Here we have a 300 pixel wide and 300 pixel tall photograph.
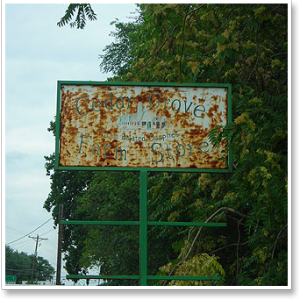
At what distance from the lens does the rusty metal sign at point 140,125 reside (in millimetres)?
8031

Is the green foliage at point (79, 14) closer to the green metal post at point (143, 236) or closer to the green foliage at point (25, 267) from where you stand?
the green metal post at point (143, 236)

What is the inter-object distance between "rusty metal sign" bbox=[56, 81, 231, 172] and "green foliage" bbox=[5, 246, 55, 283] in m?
69.6

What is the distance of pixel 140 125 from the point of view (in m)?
8.11

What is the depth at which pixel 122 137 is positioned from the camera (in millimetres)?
8086

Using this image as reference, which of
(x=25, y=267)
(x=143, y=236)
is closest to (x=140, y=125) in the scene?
(x=143, y=236)

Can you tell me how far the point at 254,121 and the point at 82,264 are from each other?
24.9 m

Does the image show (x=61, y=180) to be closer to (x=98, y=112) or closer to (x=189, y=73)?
(x=189, y=73)

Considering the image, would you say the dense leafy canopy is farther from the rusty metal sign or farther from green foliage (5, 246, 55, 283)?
green foliage (5, 246, 55, 283)

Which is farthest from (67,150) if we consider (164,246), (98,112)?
(164,246)

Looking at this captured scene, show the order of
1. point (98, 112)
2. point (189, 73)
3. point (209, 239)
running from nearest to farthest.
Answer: point (98, 112), point (189, 73), point (209, 239)

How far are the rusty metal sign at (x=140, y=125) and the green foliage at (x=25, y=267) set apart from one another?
69.6m

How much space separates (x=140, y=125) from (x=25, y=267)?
76.6 meters

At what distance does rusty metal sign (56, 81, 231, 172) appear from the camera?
8.03 metres

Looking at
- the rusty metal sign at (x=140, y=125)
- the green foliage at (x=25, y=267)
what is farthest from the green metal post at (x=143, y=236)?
the green foliage at (x=25, y=267)
